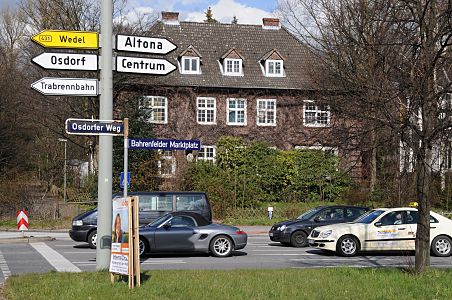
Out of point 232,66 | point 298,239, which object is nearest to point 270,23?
point 232,66

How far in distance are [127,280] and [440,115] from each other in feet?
20.5

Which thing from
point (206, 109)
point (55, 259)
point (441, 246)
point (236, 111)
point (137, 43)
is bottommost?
point (55, 259)

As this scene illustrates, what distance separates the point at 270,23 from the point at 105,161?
134 feet

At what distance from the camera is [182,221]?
20906 millimetres

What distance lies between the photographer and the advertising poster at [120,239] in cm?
1223

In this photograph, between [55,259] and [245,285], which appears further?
[55,259]

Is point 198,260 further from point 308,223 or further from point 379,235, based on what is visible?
point 308,223

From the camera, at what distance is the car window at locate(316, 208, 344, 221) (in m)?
24.8

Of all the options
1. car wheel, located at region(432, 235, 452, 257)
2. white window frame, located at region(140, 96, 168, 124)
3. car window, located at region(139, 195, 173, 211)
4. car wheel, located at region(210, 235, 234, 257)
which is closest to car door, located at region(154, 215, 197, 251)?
car wheel, located at region(210, 235, 234, 257)

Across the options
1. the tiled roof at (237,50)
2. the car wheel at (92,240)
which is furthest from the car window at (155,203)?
the tiled roof at (237,50)

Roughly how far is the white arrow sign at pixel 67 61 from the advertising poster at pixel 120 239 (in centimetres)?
274

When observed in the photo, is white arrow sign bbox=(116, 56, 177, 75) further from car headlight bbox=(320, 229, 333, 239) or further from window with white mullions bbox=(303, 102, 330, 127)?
window with white mullions bbox=(303, 102, 330, 127)

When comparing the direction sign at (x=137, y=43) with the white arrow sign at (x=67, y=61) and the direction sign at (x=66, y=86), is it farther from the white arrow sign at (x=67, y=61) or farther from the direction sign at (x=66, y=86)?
the direction sign at (x=66, y=86)

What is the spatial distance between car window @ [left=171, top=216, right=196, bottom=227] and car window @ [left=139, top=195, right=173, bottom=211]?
4.52m
